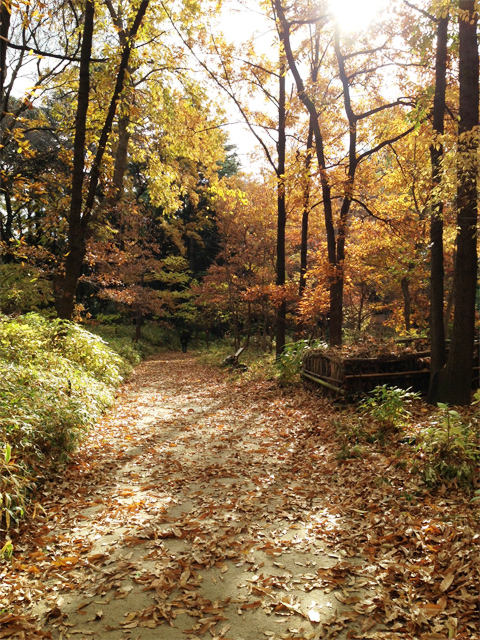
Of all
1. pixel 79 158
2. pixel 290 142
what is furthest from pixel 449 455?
pixel 290 142

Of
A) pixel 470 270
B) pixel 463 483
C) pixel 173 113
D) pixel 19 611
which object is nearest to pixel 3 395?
pixel 19 611

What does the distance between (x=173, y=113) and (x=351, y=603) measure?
41.1 feet

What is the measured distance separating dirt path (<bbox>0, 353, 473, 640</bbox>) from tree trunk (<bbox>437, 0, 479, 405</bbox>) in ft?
7.65

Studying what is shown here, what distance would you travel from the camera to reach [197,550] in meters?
3.62

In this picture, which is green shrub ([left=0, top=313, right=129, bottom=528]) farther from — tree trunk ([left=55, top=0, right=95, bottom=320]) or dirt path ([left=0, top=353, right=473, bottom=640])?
tree trunk ([left=55, top=0, right=95, bottom=320])

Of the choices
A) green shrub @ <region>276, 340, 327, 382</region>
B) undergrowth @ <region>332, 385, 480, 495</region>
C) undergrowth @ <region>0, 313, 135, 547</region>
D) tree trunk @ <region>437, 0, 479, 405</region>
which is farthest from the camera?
green shrub @ <region>276, 340, 327, 382</region>

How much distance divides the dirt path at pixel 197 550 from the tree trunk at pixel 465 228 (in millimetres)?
2332

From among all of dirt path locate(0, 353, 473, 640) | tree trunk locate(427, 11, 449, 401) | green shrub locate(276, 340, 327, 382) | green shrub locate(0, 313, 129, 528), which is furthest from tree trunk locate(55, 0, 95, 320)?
tree trunk locate(427, 11, 449, 401)

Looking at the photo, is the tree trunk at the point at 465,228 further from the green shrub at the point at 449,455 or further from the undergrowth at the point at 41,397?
the undergrowth at the point at 41,397

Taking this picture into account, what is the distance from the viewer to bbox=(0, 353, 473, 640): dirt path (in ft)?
A: 9.05

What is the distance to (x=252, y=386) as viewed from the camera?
11.9 m

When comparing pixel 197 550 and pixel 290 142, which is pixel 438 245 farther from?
pixel 290 142

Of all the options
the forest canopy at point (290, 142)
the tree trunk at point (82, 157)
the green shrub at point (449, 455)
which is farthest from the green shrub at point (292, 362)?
the green shrub at point (449, 455)

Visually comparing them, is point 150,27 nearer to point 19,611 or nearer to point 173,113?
point 173,113
